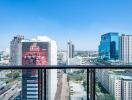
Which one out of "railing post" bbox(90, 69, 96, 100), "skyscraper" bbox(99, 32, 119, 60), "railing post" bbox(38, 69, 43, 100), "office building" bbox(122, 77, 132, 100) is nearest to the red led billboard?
"railing post" bbox(38, 69, 43, 100)

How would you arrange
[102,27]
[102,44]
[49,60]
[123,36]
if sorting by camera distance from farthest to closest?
[102,27]
[102,44]
[123,36]
[49,60]

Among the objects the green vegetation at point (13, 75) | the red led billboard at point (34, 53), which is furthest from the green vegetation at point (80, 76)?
the red led billboard at point (34, 53)

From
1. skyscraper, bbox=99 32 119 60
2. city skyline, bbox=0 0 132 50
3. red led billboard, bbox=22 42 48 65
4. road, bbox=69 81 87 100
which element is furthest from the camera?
city skyline, bbox=0 0 132 50

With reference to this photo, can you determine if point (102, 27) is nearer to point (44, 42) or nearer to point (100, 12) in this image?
point (100, 12)

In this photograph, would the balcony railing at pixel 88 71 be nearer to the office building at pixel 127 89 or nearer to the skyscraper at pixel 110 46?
the office building at pixel 127 89

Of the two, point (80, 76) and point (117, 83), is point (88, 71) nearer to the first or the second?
point (80, 76)

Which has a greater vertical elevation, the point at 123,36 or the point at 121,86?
the point at 123,36

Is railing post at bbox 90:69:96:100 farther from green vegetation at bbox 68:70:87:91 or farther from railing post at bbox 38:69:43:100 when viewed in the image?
railing post at bbox 38:69:43:100

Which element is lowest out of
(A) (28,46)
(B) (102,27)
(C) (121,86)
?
(C) (121,86)

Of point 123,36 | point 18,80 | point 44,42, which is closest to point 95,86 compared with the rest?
point 18,80
